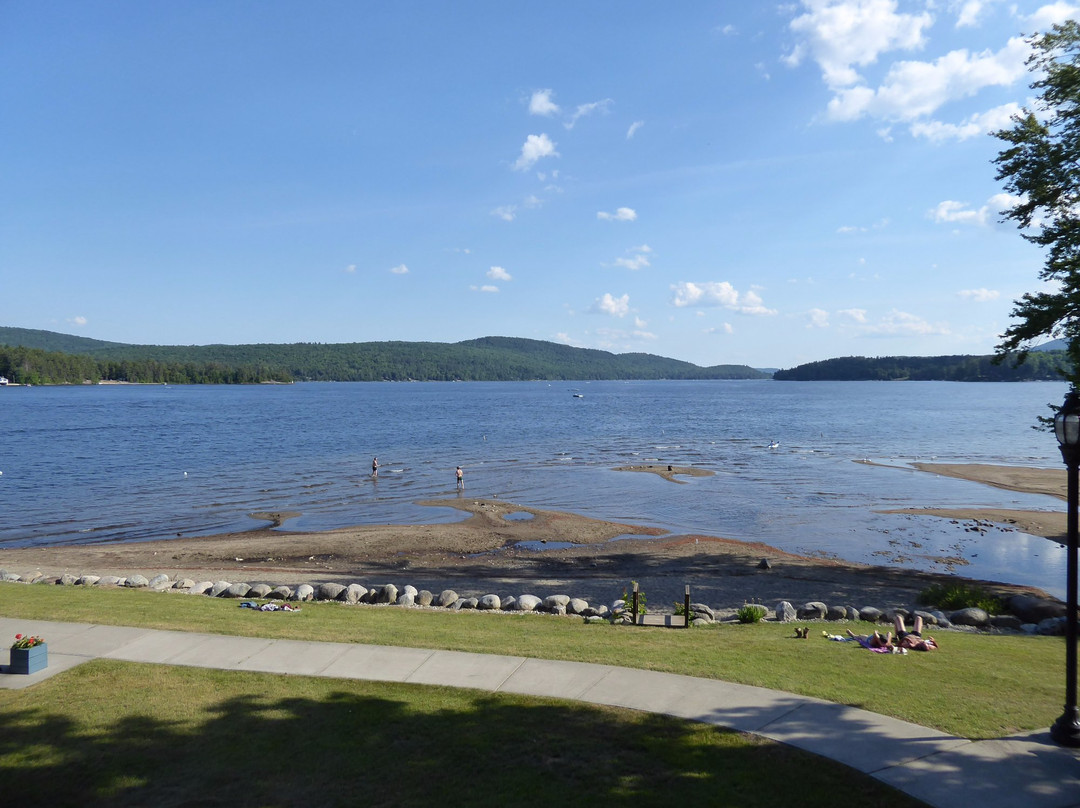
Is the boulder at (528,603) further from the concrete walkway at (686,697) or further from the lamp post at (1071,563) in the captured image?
the lamp post at (1071,563)

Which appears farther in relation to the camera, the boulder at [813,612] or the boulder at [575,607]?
the boulder at [575,607]

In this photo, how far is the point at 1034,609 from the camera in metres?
15.7

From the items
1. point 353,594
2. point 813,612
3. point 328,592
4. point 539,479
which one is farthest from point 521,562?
point 539,479

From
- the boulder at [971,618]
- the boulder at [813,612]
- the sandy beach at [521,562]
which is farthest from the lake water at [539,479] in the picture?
the boulder at [813,612]

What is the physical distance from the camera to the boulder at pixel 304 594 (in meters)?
16.9

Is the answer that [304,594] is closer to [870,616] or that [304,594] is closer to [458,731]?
[458,731]

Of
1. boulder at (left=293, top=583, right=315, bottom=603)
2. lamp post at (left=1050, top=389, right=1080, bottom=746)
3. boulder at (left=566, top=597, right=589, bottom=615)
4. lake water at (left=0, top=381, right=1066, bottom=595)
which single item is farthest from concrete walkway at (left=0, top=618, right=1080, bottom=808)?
lake water at (left=0, top=381, right=1066, bottom=595)

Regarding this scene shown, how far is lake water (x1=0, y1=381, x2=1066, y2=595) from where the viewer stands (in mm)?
29719

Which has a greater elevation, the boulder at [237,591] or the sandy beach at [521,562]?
the boulder at [237,591]

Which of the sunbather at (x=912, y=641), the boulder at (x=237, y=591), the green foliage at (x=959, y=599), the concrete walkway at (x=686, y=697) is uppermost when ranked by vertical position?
the concrete walkway at (x=686, y=697)

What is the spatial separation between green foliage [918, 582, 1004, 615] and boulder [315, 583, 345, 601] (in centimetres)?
1482

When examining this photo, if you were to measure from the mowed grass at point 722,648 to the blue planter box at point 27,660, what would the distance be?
2271mm

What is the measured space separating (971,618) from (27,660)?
56.3ft

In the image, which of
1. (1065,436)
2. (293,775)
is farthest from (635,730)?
(1065,436)
